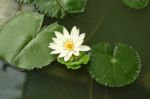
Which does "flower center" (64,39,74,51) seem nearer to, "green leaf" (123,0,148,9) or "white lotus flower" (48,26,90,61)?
"white lotus flower" (48,26,90,61)

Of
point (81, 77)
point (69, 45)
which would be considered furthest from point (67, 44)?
point (81, 77)

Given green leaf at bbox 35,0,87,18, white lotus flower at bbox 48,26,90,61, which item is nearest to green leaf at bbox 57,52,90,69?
white lotus flower at bbox 48,26,90,61

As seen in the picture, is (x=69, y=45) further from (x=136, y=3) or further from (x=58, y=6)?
(x=136, y=3)

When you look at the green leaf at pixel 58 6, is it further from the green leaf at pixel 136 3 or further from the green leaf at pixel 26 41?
the green leaf at pixel 136 3

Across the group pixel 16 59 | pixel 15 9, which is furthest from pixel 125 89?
pixel 15 9

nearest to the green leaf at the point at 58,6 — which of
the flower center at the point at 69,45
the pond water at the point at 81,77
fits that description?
the pond water at the point at 81,77

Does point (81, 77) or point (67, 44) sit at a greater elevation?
point (67, 44)
